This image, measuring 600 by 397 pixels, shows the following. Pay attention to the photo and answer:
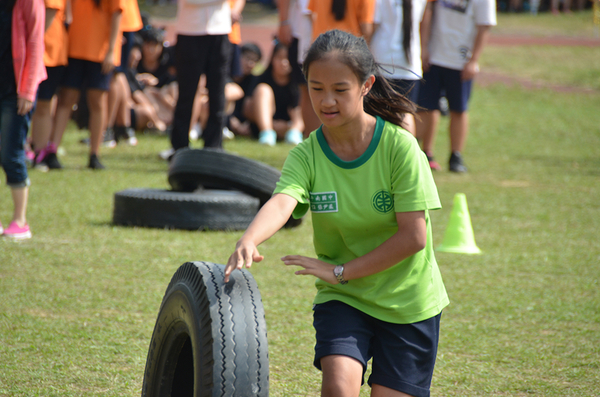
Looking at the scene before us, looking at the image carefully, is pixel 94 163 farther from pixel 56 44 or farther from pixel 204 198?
pixel 204 198

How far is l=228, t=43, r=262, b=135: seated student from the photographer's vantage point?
10312 mm

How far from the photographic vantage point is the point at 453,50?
777cm

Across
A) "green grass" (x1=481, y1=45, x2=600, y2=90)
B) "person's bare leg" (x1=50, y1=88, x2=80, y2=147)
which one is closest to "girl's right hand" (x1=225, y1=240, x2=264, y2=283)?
"person's bare leg" (x1=50, y1=88, x2=80, y2=147)

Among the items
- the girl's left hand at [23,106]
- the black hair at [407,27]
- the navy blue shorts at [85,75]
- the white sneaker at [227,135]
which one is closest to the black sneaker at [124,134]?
the white sneaker at [227,135]

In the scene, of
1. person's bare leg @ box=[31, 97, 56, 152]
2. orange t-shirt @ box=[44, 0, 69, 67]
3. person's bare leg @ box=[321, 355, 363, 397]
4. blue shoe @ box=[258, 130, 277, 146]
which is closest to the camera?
person's bare leg @ box=[321, 355, 363, 397]

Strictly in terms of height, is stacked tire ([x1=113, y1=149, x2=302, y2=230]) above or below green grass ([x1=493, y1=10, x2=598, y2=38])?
below

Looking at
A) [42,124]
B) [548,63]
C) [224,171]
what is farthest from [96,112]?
[548,63]

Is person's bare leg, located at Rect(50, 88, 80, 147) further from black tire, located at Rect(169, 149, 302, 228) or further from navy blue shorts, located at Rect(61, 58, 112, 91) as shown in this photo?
black tire, located at Rect(169, 149, 302, 228)

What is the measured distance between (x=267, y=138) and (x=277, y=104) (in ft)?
2.60

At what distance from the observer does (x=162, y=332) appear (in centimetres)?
244

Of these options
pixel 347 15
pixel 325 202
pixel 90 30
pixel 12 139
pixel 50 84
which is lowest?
pixel 12 139

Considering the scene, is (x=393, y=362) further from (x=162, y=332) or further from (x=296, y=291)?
(x=296, y=291)

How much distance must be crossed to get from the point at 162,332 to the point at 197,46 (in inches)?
202

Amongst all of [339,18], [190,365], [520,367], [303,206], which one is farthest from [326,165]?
[339,18]
